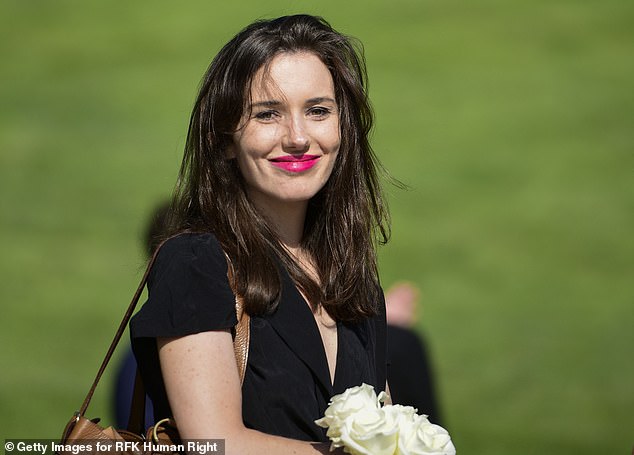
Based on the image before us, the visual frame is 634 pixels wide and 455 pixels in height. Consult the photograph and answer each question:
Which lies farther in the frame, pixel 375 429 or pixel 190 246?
pixel 190 246

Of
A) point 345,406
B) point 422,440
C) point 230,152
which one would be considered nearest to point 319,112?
point 230,152

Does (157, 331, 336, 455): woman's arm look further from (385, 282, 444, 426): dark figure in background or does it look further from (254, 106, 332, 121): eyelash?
(385, 282, 444, 426): dark figure in background

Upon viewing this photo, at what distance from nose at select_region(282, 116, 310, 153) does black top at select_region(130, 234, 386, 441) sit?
1.17 feet

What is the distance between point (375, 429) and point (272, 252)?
0.66 meters

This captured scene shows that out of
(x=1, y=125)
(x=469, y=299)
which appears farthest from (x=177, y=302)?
(x=1, y=125)

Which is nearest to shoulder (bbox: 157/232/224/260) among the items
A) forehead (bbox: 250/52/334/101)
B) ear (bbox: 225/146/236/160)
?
ear (bbox: 225/146/236/160)

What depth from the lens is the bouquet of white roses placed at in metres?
2.70

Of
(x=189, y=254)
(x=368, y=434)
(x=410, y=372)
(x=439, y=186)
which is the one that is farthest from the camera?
(x=439, y=186)

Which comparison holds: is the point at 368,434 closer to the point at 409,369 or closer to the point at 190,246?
the point at 190,246

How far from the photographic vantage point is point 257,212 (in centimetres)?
319

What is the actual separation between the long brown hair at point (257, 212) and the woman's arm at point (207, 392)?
0.21 metres

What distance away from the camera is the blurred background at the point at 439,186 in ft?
27.8

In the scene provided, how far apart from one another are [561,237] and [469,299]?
1.72 metres

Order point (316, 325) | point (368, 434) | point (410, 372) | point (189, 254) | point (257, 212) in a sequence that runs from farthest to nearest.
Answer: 1. point (410, 372)
2. point (257, 212)
3. point (316, 325)
4. point (189, 254)
5. point (368, 434)
